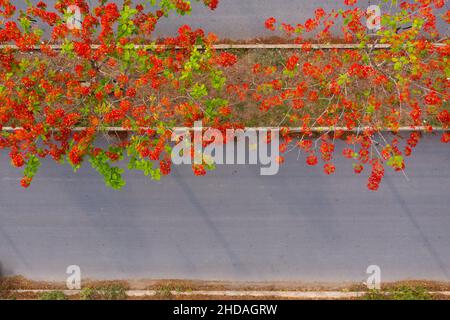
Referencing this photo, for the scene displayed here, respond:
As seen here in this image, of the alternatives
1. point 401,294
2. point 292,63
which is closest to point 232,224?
point 292,63

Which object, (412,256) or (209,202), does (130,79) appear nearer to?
(209,202)

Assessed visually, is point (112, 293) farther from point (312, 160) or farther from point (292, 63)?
point (292, 63)

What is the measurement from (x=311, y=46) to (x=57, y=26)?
6642 millimetres

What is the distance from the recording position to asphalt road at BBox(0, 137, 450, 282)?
12.1 metres

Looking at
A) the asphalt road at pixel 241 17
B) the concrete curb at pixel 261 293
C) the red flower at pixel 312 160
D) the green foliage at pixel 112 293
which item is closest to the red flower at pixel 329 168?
the red flower at pixel 312 160

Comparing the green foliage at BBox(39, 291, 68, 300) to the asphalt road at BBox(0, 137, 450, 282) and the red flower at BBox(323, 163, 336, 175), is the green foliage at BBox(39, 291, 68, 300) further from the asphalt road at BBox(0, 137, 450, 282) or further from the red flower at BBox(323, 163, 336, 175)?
the red flower at BBox(323, 163, 336, 175)

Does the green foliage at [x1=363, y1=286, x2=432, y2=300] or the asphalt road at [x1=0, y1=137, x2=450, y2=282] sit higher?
the asphalt road at [x1=0, y1=137, x2=450, y2=282]

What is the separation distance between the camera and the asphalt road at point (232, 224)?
12.1m

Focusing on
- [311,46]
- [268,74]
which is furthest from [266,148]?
[311,46]

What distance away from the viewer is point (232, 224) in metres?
12.3

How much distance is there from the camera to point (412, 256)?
481 inches

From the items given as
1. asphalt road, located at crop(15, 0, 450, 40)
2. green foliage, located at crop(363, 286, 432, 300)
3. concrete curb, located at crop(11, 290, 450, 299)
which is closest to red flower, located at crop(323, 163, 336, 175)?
concrete curb, located at crop(11, 290, 450, 299)
